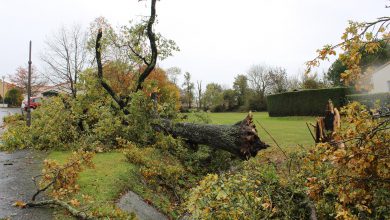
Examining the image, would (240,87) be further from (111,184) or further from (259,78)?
(111,184)

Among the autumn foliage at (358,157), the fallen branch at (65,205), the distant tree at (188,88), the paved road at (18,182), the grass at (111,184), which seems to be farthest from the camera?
the distant tree at (188,88)

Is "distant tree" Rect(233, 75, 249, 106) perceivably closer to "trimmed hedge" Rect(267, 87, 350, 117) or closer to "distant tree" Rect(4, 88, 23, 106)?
"trimmed hedge" Rect(267, 87, 350, 117)

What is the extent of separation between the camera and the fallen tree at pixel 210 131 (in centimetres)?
678

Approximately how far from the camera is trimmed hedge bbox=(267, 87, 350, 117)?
21.7 m

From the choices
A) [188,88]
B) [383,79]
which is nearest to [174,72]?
[188,88]

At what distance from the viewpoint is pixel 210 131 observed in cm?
780

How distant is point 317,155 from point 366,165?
1.48 feet

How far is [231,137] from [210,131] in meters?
0.85

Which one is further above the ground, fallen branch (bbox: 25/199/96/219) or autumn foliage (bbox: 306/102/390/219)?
autumn foliage (bbox: 306/102/390/219)

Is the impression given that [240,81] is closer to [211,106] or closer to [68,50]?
[211,106]

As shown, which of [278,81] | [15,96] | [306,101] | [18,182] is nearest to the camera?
[18,182]

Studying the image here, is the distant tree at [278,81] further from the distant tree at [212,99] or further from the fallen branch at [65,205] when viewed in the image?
the fallen branch at [65,205]

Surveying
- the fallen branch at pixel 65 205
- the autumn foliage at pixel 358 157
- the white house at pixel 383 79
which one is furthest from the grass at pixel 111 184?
the white house at pixel 383 79

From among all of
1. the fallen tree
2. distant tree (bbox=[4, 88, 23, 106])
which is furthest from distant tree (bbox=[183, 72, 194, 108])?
the fallen tree
